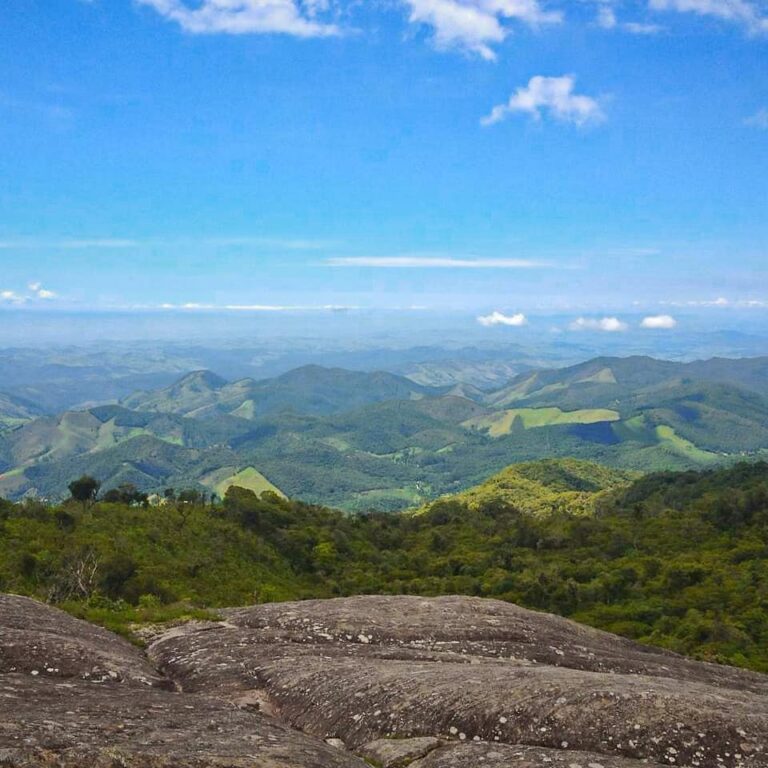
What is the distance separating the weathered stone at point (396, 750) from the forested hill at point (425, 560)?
1438 cm

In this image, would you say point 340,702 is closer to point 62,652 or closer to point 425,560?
point 62,652

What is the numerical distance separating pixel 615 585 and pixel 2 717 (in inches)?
3289

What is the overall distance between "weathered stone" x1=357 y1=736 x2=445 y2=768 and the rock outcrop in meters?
0.04

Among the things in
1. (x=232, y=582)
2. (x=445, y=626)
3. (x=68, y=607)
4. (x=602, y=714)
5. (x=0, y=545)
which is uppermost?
(x=602, y=714)

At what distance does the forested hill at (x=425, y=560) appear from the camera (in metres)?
54.6

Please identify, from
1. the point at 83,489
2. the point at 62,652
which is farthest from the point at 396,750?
the point at 83,489

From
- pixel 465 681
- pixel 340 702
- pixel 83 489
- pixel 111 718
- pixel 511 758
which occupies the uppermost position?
pixel 111 718

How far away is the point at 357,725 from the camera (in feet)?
44.3

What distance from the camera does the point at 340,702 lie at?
14266 millimetres

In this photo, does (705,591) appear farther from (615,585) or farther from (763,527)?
(763,527)

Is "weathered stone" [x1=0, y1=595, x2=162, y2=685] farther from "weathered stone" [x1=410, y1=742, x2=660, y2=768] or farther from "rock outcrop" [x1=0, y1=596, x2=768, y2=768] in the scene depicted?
"weathered stone" [x1=410, y1=742, x2=660, y2=768]

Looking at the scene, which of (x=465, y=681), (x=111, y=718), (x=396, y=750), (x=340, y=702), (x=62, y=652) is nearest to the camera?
(x=111, y=718)

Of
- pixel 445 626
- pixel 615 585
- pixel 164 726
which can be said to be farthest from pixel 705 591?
pixel 164 726

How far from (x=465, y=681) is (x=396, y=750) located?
292cm
